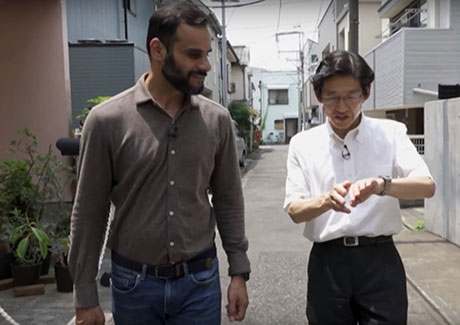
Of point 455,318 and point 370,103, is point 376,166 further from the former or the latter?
point 370,103

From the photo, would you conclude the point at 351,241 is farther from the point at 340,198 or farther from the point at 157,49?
the point at 157,49

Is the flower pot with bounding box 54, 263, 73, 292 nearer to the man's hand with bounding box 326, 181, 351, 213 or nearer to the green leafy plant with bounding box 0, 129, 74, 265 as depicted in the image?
the green leafy plant with bounding box 0, 129, 74, 265

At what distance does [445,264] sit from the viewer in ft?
17.7

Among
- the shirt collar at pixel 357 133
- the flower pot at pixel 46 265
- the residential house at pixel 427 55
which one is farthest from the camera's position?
the residential house at pixel 427 55

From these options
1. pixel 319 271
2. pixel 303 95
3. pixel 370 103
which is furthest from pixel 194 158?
pixel 303 95

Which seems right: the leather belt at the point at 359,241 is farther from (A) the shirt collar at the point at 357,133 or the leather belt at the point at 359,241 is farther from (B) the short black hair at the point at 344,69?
(B) the short black hair at the point at 344,69

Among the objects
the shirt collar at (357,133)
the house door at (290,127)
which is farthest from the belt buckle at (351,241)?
the house door at (290,127)

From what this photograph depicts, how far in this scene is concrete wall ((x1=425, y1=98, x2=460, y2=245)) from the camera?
6238 millimetres

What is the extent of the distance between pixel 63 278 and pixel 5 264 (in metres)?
0.67

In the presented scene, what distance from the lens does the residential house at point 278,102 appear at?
5050 cm

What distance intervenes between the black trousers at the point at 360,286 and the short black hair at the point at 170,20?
1067 mm

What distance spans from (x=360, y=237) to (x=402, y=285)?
0.27m

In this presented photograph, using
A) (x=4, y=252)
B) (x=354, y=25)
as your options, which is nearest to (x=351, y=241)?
(x=4, y=252)

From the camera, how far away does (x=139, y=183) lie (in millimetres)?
1847
